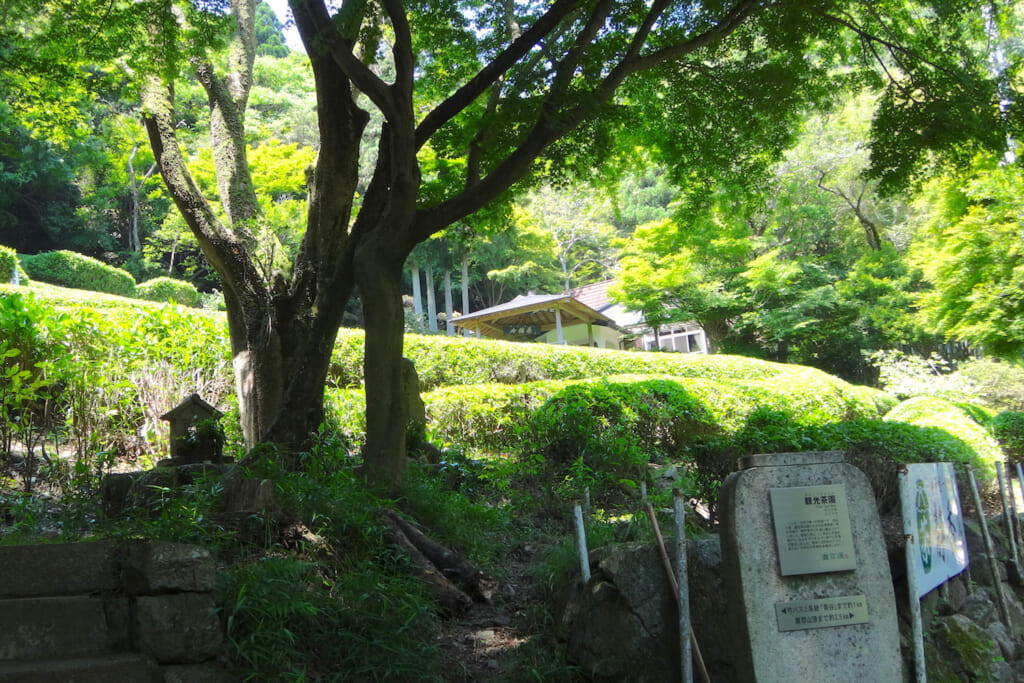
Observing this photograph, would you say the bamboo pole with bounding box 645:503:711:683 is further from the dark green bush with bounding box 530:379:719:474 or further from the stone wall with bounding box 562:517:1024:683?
the dark green bush with bounding box 530:379:719:474

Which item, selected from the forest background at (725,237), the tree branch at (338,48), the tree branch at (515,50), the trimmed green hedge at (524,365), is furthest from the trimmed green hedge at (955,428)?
the tree branch at (338,48)

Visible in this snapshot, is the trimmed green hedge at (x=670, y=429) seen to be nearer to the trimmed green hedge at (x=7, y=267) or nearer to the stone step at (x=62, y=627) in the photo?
the stone step at (x=62, y=627)

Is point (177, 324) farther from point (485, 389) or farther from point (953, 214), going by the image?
point (953, 214)

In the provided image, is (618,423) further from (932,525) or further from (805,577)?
(805,577)

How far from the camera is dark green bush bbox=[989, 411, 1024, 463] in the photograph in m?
12.7

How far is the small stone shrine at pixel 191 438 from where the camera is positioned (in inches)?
221

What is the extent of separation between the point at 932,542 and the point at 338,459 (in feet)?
13.7

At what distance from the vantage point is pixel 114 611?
10.5 feet

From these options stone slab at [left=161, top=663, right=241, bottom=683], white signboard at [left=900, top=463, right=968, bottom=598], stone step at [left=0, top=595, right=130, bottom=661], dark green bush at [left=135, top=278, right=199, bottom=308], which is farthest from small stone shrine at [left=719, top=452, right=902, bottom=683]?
dark green bush at [left=135, top=278, right=199, bottom=308]

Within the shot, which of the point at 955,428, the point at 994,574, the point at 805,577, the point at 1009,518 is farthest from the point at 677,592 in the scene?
the point at 955,428

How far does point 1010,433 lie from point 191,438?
45.5 feet

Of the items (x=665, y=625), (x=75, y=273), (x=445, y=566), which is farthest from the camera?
(x=75, y=273)

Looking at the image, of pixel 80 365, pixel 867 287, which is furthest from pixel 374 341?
pixel 867 287

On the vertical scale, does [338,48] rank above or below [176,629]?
above
